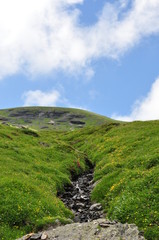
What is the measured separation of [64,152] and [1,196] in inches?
1065

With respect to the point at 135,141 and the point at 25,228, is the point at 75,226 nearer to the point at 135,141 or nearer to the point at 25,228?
the point at 25,228

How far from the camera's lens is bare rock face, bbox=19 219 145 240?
45.5 feet

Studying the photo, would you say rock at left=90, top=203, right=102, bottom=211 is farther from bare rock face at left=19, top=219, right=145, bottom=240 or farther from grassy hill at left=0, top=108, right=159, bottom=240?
bare rock face at left=19, top=219, right=145, bottom=240

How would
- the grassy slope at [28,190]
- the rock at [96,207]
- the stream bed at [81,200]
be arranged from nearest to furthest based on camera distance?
the grassy slope at [28,190] → the stream bed at [81,200] → the rock at [96,207]

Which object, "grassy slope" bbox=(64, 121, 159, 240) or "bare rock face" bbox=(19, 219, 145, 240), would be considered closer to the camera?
"bare rock face" bbox=(19, 219, 145, 240)

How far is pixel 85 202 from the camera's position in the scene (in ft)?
85.6

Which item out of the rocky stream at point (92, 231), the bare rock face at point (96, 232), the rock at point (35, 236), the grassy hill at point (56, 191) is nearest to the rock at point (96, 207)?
the grassy hill at point (56, 191)

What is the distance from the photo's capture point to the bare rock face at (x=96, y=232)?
13859mm

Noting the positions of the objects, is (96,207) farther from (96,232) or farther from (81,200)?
(96,232)

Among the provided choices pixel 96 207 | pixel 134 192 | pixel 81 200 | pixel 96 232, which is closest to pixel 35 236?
pixel 96 232

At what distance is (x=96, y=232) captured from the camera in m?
14.6

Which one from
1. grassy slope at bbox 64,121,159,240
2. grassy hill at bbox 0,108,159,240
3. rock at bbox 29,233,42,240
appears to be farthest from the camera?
grassy hill at bbox 0,108,159,240

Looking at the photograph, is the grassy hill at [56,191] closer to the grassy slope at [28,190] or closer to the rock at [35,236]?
the grassy slope at [28,190]

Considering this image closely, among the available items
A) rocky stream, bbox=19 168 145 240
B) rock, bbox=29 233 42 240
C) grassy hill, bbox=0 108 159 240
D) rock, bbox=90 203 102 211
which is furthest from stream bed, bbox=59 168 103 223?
rock, bbox=29 233 42 240
